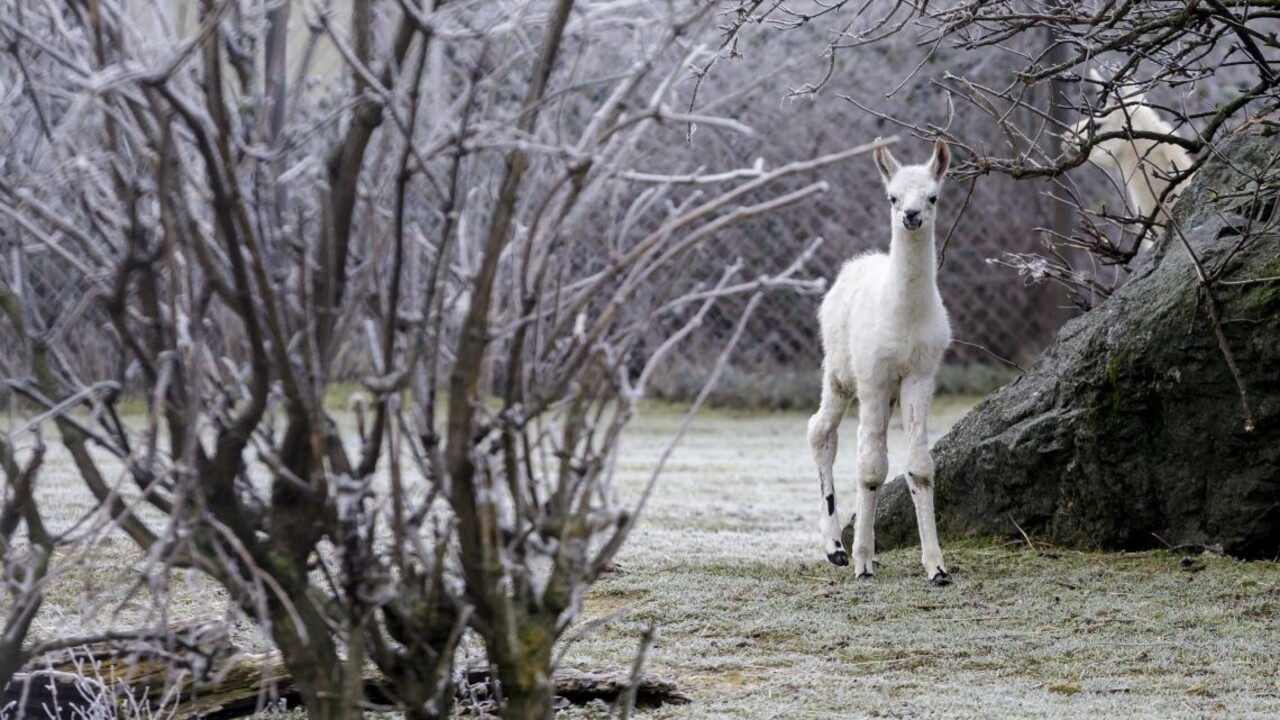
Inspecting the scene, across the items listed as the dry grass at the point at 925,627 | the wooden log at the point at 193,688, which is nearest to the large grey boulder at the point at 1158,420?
the dry grass at the point at 925,627

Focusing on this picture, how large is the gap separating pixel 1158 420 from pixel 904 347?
83 cm

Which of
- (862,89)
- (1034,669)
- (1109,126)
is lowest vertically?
(1034,669)

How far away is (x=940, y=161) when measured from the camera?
4.54m

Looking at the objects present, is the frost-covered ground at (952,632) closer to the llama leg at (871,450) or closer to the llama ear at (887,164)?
the llama leg at (871,450)

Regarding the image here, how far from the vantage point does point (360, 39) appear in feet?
7.36

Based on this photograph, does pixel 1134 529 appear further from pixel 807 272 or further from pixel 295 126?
pixel 807 272

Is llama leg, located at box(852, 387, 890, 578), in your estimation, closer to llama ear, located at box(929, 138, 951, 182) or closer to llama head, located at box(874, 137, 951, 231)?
llama head, located at box(874, 137, 951, 231)

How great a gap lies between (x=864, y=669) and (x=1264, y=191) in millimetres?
1756

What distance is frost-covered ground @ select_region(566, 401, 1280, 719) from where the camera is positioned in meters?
3.26

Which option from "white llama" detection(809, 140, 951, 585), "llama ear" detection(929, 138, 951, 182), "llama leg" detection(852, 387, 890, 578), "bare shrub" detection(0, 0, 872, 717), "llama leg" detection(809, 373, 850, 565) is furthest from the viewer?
"llama leg" detection(809, 373, 850, 565)

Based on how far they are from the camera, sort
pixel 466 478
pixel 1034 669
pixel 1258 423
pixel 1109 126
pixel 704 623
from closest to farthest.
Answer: pixel 466 478
pixel 1034 669
pixel 704 623
pixel 1258 423
pixel 1109 126

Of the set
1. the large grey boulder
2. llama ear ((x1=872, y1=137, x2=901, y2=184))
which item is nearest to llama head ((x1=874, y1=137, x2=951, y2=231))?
llama ear ((x1=872, y1=137, x2=901, y2=184))

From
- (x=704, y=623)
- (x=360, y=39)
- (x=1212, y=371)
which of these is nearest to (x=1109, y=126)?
(x=1212, y=371)

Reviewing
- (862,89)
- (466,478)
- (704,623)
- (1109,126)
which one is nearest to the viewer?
(466,478)
